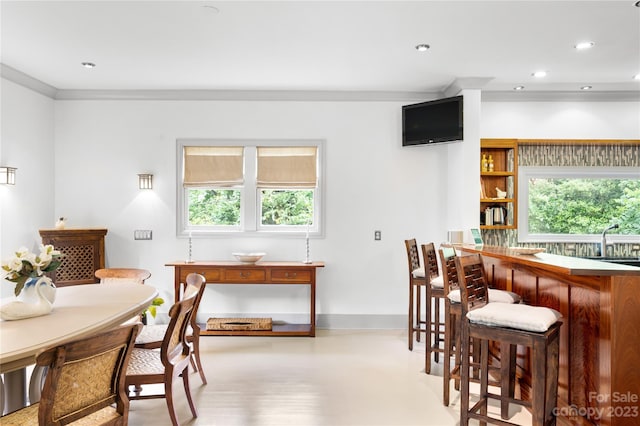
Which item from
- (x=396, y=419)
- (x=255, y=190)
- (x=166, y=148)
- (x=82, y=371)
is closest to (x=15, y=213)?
(x=166, y=148)

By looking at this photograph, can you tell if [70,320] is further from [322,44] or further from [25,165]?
[25,165]

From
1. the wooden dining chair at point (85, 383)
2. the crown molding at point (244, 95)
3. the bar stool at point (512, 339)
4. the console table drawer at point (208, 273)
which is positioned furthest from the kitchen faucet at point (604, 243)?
the wooden dining chair at point (85, 383)

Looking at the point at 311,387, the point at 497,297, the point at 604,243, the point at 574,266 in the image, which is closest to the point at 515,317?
the point at 574,266

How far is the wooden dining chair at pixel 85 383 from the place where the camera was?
153cm

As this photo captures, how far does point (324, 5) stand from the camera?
302cm

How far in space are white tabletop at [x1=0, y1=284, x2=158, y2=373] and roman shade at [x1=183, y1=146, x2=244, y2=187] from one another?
224 centimetres

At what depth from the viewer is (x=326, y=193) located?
202 inches

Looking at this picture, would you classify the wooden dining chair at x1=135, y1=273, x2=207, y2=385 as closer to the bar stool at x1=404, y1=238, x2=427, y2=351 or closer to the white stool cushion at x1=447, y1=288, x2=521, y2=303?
the white stool cushion at x1=447, y1=288, x2=521, y2=303

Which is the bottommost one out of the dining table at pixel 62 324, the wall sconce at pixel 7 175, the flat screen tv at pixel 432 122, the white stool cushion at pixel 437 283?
the white stool cushion at pixel 437 283

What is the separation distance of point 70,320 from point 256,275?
2.63 metres

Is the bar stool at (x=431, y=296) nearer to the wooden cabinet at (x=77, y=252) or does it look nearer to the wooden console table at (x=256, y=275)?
the wooden console table at (x=256, y=275)

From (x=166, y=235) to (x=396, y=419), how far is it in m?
3.52

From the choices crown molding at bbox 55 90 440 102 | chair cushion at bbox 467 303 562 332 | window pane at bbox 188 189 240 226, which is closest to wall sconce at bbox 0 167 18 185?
crown molding at bbox 55 90 440 102

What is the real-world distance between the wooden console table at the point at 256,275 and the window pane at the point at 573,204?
289 cm
